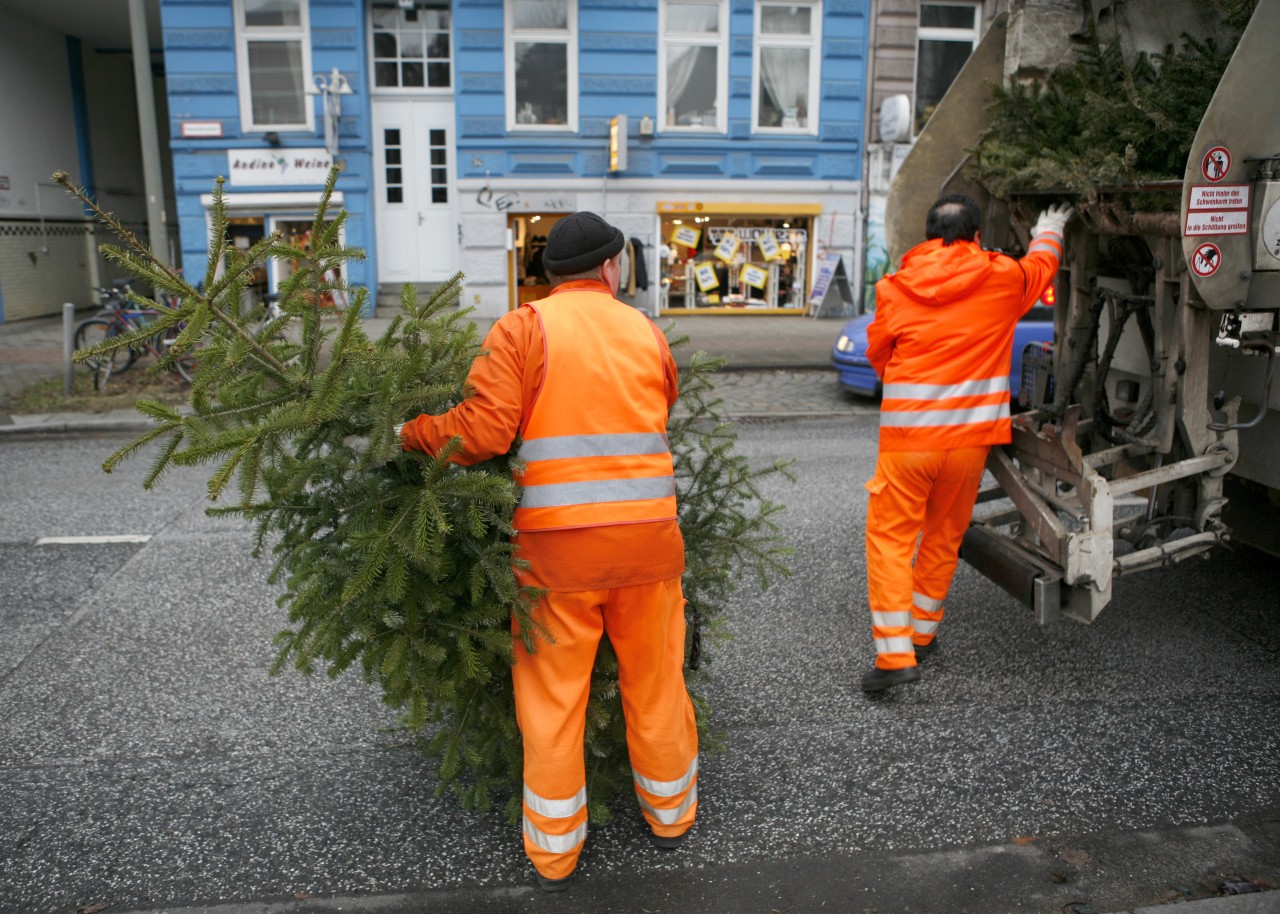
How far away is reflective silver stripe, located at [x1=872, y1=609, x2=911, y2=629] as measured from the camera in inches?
161

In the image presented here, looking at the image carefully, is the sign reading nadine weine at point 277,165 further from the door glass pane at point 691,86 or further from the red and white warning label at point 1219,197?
the red and white warning label at point 1219,197

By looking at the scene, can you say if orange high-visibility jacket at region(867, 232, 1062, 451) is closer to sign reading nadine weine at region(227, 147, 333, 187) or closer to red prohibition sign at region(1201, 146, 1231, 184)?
red prohibition sign at region(1201, 146, 1231, 184)

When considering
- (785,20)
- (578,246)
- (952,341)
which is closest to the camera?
(578,246)

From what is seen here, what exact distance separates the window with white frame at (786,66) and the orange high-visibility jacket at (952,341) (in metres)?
13.9

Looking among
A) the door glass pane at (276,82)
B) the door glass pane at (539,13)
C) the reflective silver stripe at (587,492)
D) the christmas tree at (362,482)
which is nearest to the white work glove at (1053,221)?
the reflective silver stripe at (587,492)

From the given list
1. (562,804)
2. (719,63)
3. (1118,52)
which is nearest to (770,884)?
(562,804)

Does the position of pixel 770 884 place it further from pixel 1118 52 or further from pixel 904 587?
pixel 1118 52

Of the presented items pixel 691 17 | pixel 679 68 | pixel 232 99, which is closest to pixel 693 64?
pixel 679 68

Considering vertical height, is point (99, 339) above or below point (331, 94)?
below

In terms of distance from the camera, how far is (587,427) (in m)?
2.86

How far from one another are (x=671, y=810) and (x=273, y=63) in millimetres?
16058

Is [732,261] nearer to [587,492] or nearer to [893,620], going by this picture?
[893,620]

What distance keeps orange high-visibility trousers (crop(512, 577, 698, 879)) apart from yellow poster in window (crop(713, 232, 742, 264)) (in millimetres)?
15081

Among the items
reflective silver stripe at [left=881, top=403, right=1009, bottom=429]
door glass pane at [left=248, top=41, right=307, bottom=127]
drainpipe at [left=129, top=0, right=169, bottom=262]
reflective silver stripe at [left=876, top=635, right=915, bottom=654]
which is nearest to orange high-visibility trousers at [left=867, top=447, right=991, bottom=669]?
reflective silver stripe at [left=876, top=635, right=915, bottom=654]
